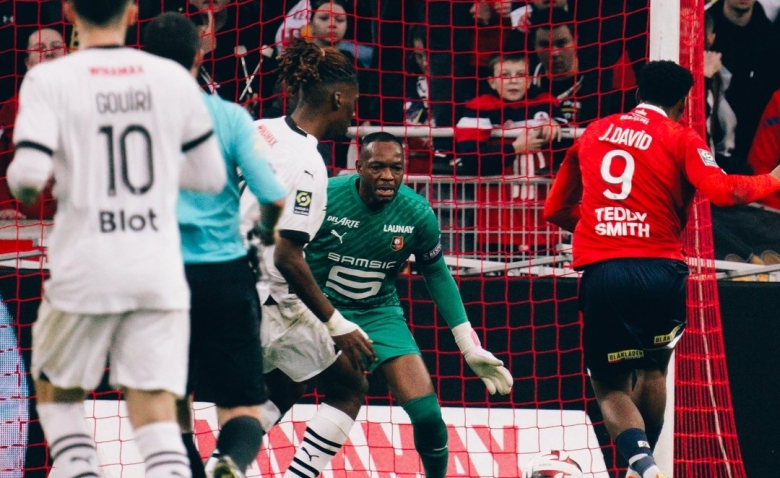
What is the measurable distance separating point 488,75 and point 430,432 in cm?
334

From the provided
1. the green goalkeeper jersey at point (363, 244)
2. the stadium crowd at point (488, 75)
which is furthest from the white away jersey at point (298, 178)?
the stadium crowd at point (488, 75)

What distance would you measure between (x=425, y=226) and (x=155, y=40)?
6.62 ft

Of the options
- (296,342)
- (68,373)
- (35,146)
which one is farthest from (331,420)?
(35,146)

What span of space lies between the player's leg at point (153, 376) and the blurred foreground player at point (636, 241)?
2.50 m

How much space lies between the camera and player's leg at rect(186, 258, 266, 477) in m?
4.35

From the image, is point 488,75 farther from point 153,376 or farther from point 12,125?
point 153,376

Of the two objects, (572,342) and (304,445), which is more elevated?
(572,342)

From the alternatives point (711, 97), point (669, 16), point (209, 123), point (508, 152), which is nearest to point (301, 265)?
point (209, 123)

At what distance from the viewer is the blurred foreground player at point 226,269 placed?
4.21m

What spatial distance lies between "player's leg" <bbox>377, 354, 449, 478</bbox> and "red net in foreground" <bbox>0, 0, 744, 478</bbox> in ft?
4.46

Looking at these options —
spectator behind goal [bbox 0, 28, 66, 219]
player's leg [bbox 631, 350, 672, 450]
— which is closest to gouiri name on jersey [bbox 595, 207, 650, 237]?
player's leg [bbox 631, 350, 672, 450]

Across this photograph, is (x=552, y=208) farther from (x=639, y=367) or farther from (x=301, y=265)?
(x=301, y=265)

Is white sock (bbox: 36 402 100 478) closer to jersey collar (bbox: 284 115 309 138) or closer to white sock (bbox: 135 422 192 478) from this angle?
white sock (bbox: 135 422 192 478)

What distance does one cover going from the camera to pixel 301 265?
511cm
